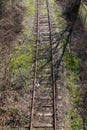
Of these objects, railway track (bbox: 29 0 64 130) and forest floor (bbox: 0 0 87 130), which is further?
forest floor (bbox: 0 0 87 130)

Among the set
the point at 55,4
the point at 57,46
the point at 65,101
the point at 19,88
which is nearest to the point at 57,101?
the point at 65,101

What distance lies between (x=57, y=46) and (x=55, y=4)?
12.7m

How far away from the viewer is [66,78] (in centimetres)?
1700

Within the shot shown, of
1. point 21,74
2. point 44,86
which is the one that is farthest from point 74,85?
point 21,74

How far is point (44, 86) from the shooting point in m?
16.3

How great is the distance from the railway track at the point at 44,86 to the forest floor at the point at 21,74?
401mm

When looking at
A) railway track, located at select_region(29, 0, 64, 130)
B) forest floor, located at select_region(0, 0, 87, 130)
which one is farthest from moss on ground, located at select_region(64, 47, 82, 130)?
railway track, located at select_region(29, 0, 64, 130)

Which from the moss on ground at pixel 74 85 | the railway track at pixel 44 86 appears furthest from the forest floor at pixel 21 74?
the railway track at pixel 44 86

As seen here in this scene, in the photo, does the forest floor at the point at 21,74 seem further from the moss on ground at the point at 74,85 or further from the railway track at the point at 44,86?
the railway track at the point at 44,86

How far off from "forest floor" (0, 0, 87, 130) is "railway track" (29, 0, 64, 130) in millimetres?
401

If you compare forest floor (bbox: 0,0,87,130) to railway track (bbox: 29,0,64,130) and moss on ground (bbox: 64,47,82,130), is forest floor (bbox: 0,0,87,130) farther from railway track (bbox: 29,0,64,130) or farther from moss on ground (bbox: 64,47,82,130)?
railway track (bbox: 29,0,64,130)

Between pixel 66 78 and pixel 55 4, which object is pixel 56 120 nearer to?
pixel 66 78

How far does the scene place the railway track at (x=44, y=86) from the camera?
544 inches

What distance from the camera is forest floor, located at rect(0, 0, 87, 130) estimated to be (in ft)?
45.8
